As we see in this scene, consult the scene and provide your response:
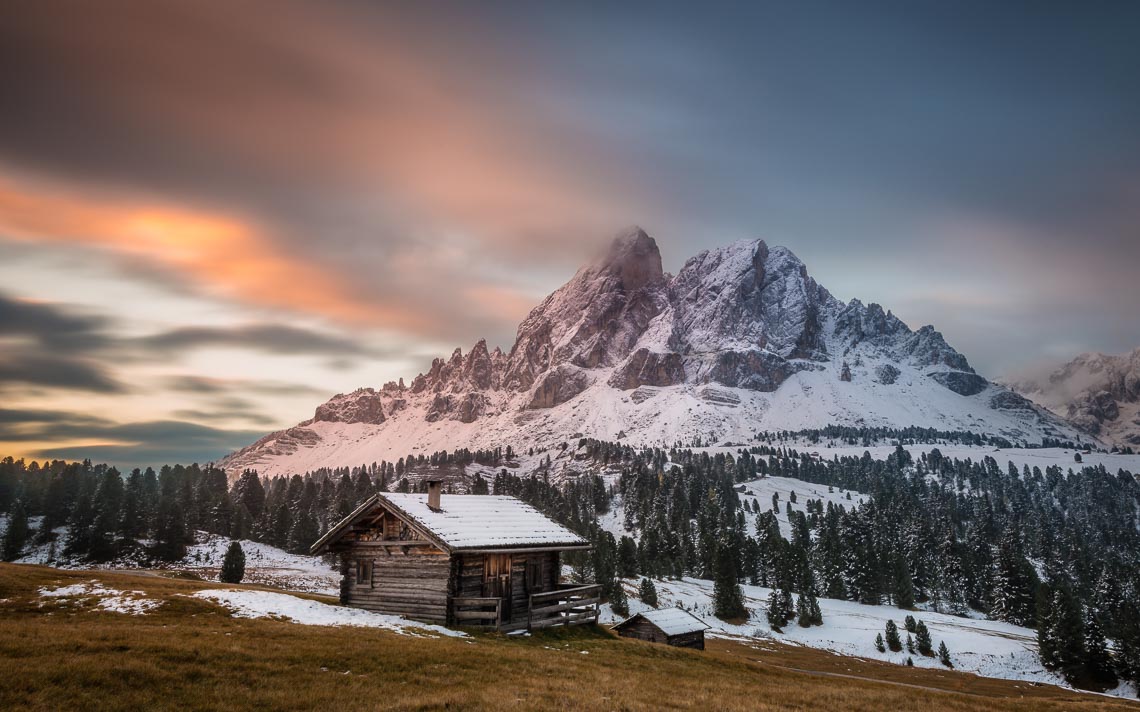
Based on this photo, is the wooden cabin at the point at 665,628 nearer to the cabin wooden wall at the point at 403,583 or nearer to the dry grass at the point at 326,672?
the dry grass at the point at 326,672

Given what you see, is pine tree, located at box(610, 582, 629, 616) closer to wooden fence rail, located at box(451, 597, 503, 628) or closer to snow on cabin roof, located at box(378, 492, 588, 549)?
snow on cabin roof, located at box(378, 492, 588, 549)

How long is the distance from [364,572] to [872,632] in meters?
97.4

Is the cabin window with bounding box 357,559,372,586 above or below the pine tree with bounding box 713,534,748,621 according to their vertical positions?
above

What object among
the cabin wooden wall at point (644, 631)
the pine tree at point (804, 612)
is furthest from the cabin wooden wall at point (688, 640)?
the pine tree at point (804, 612)

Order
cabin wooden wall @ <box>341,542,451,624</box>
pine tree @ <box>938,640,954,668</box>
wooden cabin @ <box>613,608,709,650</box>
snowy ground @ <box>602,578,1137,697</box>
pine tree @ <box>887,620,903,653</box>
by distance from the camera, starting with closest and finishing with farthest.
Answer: cabin wooden wall @ <box>341,542,451,624</box>
wooden cabin @ <box>613,608,709,650</box>
snowy ground @ <box>602,578,1137,697</box>
pine tree @ <box>938,640,954,668</box>
pine tree @ <box>887,620,903,653</box>

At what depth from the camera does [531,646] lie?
88.5 ft

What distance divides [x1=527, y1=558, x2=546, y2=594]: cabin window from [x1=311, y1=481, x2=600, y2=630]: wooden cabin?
6 cm

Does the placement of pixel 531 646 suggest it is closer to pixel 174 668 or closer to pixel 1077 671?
pixel 174 668

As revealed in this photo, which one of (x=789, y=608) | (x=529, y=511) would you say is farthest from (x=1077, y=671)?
(x=529, y=511)

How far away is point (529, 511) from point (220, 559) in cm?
10005

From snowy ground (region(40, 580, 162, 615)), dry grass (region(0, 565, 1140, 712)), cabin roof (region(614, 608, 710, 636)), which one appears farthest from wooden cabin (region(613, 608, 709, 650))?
snowy ground (region(40, 580, 162, 615))

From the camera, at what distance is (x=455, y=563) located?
1209 inches

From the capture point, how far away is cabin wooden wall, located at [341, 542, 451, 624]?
30.9 m

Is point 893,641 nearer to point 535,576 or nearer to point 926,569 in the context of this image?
point 926,569
